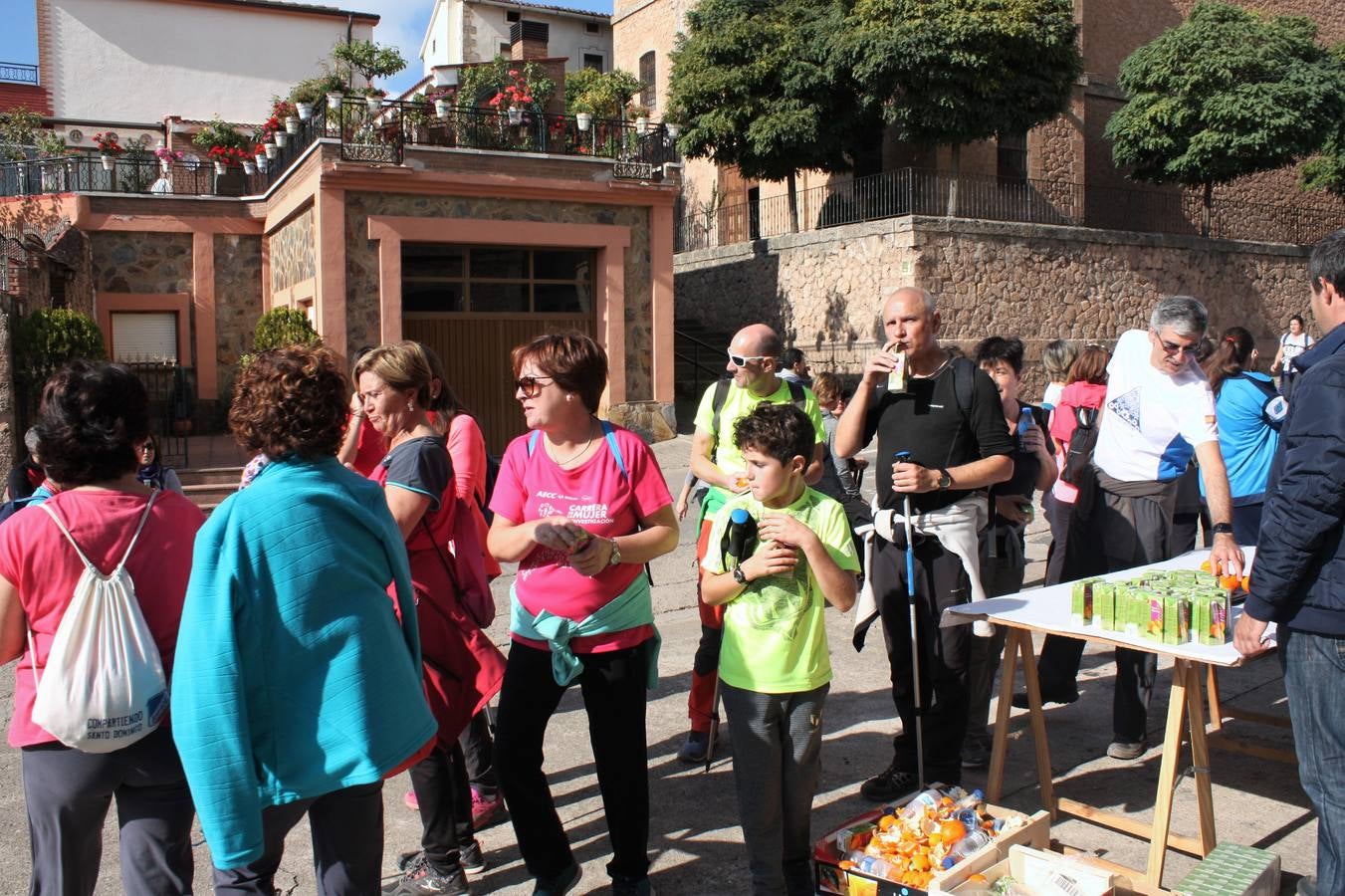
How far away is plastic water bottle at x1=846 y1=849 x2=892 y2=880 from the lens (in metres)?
3.17

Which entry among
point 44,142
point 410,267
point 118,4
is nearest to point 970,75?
point 410,267

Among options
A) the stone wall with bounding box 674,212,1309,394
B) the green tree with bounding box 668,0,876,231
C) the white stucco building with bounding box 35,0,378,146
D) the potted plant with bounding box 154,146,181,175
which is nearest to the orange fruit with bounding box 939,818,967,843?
the stone wall with bounding box 674,212,1309,394

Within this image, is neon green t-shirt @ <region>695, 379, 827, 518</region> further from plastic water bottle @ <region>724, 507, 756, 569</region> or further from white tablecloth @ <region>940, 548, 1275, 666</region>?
plastic water bottle @ <region>724, 507, 756, 569</region>

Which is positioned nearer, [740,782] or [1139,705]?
[740,782]

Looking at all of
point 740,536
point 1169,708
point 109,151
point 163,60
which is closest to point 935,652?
point 1169,708

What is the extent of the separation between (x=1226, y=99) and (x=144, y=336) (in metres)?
20.9

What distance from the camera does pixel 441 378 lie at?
4.04 metres

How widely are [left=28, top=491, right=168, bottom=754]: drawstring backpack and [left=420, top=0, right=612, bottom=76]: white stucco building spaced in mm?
38254

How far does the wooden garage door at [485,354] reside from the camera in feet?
47.6

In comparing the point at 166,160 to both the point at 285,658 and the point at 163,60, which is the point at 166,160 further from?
the point at 285,658

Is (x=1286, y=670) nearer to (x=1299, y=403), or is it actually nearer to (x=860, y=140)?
(x=1299, y=403)

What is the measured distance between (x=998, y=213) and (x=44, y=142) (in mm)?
20846

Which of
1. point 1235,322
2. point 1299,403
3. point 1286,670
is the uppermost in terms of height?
point 1235,322

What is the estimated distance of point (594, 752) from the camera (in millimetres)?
3352
